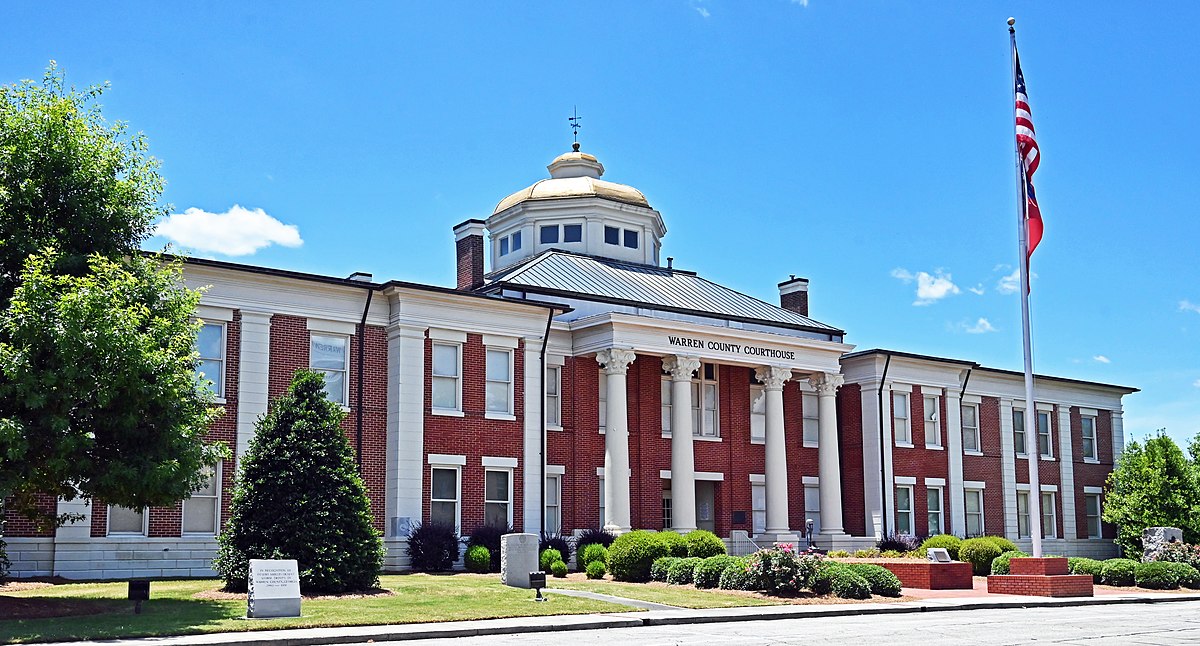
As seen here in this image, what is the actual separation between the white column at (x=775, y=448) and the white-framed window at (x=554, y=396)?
773cm

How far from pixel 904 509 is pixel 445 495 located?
2062 cm

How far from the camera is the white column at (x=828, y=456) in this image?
4381cm

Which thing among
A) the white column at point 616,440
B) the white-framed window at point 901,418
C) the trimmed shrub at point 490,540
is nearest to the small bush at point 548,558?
the trimmed shrub at point 490,540

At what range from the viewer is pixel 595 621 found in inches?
887

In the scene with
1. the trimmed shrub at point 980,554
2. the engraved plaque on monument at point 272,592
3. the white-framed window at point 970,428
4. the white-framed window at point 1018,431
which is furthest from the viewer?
the white-framed window at point 1018,431

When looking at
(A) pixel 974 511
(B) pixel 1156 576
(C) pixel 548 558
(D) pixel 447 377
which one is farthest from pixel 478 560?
(A) pixel 974 511

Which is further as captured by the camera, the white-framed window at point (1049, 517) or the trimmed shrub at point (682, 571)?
the white-framed window at point (1049, 517)

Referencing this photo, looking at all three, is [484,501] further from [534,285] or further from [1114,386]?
[1114,386]

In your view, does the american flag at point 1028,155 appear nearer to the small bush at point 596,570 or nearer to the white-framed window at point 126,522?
the small bush at point 596,570

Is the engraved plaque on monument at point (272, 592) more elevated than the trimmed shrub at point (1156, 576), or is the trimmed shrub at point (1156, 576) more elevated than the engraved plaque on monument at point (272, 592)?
the engraved plaque on monument at point (272, 592)

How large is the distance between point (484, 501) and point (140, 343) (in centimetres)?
1755

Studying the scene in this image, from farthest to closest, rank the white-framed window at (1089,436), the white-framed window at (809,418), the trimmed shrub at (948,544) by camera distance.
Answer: the white-framed window at (1089,436) < the white-framed window at (809,418) < the trimmed shrub at (948,544)

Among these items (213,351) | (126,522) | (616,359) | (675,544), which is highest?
(616,359)

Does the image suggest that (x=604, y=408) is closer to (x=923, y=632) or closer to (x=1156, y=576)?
(x=1156, y=576)
